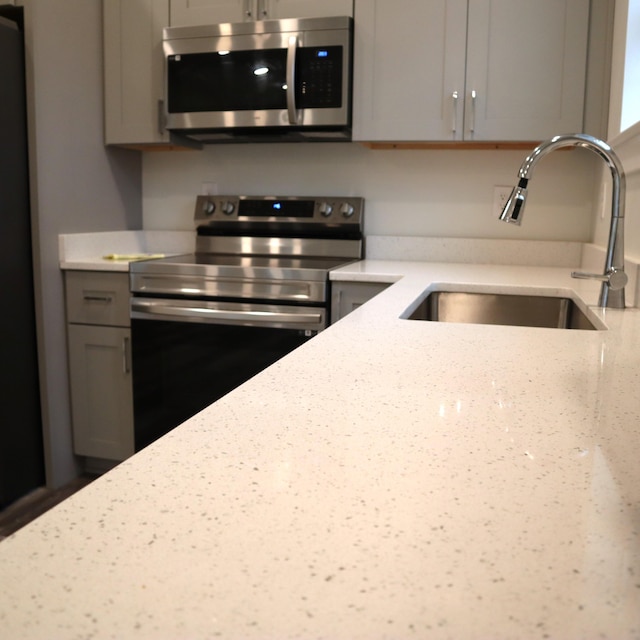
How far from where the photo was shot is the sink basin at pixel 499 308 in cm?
191

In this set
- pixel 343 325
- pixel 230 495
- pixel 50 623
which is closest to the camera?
pixel 50 623

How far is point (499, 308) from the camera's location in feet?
6.47

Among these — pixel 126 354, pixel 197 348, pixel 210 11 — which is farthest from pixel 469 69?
pixel 126 354

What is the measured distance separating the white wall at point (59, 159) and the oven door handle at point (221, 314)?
0.35 meters

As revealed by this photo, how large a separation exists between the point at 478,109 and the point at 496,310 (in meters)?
0.85

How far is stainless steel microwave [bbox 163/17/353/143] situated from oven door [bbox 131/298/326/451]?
735mm

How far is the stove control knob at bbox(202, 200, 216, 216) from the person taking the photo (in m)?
2.93

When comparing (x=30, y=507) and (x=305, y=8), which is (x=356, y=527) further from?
(x=305, y=8)

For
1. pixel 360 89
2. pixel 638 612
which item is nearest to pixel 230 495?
pixel 638 612

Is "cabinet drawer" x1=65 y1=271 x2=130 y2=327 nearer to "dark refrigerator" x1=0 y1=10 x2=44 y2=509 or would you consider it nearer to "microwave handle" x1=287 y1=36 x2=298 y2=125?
"dark refrigerator" x1=0 y1=10 x2=44 y2=509

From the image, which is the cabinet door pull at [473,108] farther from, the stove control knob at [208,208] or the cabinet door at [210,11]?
the stove control knob at [208,208]

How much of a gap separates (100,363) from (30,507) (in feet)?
1.87

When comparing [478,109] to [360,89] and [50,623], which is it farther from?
[50,623]

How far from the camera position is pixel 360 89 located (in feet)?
8.23
